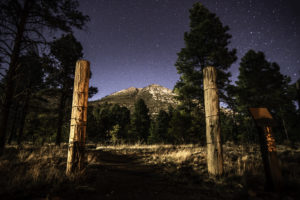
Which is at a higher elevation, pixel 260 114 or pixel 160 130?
pixel 260 114

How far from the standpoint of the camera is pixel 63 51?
22.2 feet

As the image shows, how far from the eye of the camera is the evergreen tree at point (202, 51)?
41.7 ft

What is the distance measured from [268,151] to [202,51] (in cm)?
1112

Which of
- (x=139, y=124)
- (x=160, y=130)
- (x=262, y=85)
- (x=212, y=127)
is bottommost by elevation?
(x=160, y=130)

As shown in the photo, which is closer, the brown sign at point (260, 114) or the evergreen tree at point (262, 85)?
the brown sign at point (260, 114)

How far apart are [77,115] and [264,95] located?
2155cm

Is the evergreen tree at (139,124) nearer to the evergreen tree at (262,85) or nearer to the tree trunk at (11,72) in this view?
the evergreen tree at (262,85)

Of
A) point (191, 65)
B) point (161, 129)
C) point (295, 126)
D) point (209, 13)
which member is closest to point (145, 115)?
point (161, 129)

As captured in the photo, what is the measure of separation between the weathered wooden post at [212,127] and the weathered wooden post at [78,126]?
143 inches

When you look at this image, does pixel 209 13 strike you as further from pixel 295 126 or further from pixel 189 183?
pixel 295 126

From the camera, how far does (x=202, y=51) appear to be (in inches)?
503

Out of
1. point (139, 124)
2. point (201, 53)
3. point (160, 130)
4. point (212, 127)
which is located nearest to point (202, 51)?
point (201, 53)

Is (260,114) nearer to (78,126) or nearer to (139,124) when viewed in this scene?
(78,126)

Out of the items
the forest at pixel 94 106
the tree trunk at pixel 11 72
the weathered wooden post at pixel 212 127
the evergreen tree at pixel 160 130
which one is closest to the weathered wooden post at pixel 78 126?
the forest at pixel 94 106
